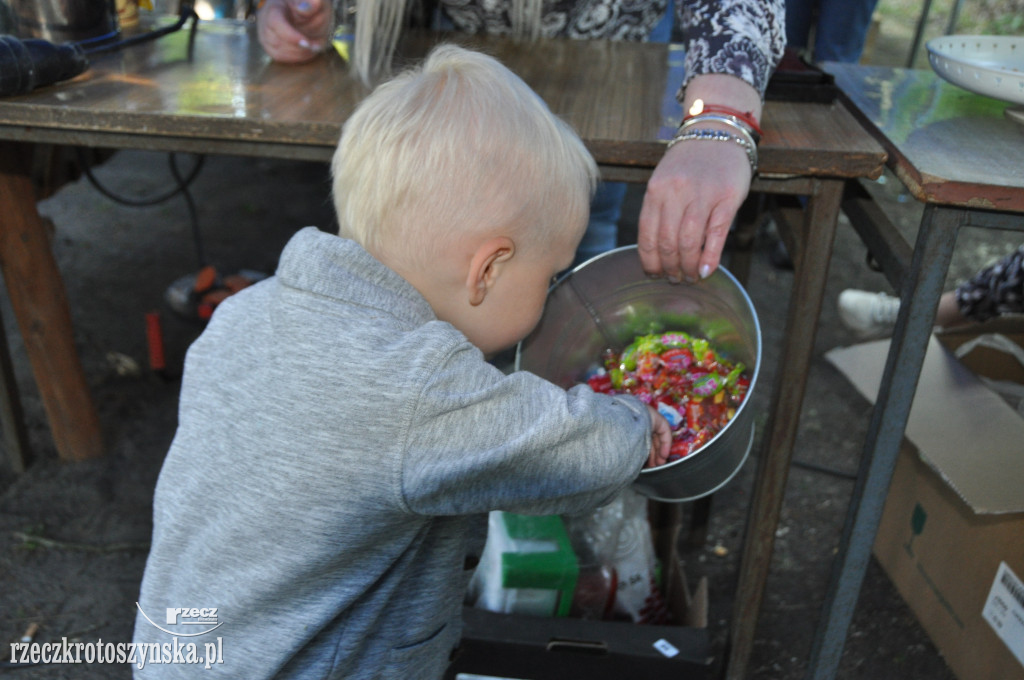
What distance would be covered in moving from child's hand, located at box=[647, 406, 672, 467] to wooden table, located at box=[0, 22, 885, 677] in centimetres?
24

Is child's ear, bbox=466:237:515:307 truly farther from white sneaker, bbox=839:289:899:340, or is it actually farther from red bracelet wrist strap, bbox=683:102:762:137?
white sneaker, bbox=839:289:899:340

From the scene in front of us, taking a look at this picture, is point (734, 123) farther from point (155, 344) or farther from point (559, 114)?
point (155, 344)

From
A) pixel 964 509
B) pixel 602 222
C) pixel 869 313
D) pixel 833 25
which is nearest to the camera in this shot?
pixel 964 509

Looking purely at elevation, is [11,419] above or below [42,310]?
below

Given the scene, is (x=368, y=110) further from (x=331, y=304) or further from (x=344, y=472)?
(x=344, y=472)

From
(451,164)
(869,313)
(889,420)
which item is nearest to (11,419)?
(451,164)

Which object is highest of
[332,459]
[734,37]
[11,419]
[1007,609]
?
[734,37]

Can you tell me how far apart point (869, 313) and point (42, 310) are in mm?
2132

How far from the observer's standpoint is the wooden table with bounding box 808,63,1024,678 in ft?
3.16

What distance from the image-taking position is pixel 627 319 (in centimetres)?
122

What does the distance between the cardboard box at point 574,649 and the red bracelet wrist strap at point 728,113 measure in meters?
0.74

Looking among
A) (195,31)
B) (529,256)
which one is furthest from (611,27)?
(529,256)

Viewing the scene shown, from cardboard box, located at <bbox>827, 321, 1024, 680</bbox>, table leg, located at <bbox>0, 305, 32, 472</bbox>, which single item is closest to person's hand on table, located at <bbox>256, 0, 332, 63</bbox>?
table leg, located at <bbox>0, 305, 32, 472</bbox>

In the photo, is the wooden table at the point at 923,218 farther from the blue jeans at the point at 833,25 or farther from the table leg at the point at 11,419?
the table leg at the point at 11,419
